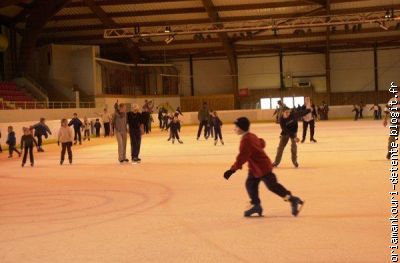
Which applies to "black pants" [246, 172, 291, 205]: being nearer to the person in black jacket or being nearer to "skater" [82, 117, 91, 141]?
the person in black jacket

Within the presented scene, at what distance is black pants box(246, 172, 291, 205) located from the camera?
6.52 metres

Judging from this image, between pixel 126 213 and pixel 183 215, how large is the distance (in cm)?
85

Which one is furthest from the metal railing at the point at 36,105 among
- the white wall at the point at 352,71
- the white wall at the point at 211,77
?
the white wall at the point at 352,71

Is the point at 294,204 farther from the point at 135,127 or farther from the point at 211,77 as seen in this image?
the point at 211,77

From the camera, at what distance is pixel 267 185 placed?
657cm

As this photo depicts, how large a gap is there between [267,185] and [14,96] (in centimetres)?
2913

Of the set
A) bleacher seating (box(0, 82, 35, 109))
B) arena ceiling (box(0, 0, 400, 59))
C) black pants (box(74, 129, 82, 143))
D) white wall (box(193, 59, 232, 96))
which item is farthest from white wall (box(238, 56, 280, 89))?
black pants (box(74, 129, 82, 143))

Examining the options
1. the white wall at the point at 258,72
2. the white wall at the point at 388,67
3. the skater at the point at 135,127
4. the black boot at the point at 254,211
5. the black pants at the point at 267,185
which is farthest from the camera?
the white wall at the point at 258,72

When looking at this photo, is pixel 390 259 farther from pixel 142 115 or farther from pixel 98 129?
pixel 98 129

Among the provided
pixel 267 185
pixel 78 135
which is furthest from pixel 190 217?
pixel 78 135

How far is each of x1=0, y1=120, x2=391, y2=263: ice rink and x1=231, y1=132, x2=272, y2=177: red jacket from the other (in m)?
0.61

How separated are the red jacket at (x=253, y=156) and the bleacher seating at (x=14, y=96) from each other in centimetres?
2524

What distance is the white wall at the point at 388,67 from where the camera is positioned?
4534cm

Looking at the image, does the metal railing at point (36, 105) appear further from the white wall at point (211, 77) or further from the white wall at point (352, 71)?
the white wall at point (352, 71)
